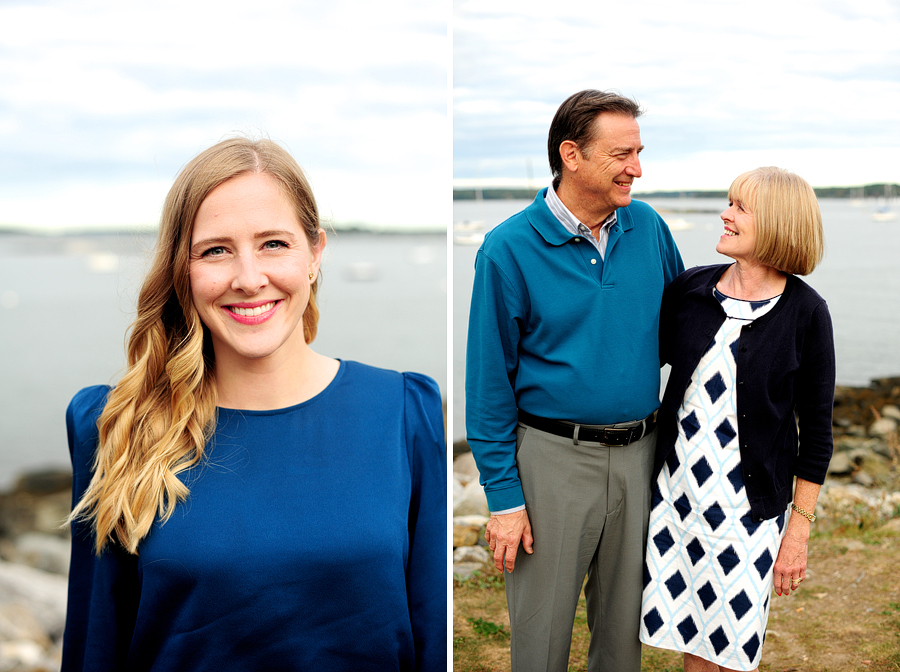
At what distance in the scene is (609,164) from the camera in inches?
80.7

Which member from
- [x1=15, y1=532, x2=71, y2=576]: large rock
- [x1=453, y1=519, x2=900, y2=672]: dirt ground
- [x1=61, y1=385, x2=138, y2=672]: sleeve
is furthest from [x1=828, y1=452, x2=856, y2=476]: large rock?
[x1=15, y1=532, x2=71, y2=576]: large rock

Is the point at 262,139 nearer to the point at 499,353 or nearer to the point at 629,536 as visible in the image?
the point at 499,353

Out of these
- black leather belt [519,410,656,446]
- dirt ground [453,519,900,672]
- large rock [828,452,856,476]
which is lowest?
large rock [828,452,856,476]

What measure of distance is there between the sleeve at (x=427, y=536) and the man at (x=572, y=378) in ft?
1.35

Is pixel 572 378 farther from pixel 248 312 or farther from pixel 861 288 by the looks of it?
pixel 861 288

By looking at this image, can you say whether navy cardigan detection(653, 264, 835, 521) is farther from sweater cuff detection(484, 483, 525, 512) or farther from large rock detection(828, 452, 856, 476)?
large rock detection(828, 452, 856, 476)

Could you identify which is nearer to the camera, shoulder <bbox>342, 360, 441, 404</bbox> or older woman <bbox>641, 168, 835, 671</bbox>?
shoulder <bbox>342, 360, 441, 404</bbox>

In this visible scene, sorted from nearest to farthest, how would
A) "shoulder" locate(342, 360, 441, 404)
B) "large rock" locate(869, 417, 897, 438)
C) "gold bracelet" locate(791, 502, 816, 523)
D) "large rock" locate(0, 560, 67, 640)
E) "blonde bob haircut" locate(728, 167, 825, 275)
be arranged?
"shoulder" locate(342, 360, 441, 404) → "blonde bob haircut" locate(728, 167, 825, 275) → "gold bracelet" locate(791, 502, 816, 523) → "large rock" locate(0, 560, 67, 640) → "large rock" locate(869, 417, 897, 438)

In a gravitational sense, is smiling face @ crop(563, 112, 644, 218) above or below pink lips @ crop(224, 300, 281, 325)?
above

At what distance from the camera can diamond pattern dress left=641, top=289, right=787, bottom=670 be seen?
196 cm

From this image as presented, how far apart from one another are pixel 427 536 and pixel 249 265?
0.78 metres

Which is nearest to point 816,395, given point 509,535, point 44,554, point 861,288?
point 509,535

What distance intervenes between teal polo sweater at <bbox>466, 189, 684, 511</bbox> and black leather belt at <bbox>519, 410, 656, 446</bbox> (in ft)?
0.08

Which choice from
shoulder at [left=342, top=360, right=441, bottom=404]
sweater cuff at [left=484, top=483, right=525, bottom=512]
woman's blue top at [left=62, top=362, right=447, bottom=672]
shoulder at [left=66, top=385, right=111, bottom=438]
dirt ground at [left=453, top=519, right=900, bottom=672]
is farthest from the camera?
dirt ground at [left=453, top=519, right=900, bottom=672]
